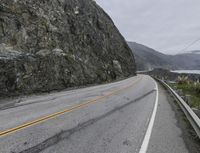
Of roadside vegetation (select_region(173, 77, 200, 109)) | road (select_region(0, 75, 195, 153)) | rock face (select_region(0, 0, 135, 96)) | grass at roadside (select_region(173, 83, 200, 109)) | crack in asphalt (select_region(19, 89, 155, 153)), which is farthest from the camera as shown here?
rock face (select_region(0, 0, 135, 96))

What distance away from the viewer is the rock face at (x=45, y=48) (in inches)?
674

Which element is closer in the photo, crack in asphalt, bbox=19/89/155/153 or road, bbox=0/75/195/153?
crack in asphalt, bbox=19/89/155/153

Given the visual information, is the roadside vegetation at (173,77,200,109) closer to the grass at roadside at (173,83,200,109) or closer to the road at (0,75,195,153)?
the grass at roadside at (173,83,200,109)

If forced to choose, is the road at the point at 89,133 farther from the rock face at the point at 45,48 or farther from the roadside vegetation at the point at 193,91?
the rock face at the point at 45,48

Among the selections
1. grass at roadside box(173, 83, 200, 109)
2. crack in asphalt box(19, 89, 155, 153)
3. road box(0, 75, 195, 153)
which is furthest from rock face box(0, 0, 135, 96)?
grass at roadside box(173, 83, 200, 109)

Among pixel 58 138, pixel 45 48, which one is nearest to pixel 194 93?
pixel 45 48

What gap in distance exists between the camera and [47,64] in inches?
814

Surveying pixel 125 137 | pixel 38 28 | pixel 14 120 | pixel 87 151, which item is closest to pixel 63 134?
pixel 87 151

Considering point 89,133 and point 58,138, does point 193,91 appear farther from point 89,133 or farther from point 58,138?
point 58,138

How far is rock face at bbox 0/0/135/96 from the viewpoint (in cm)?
1712

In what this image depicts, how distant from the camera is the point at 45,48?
22.1 metres

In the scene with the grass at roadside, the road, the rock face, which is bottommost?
the grass at roadside

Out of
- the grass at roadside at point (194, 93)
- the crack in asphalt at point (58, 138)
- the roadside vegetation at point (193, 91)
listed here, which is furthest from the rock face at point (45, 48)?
the grass at roadside at point (194, 93)

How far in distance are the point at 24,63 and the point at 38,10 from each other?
8989 mm
